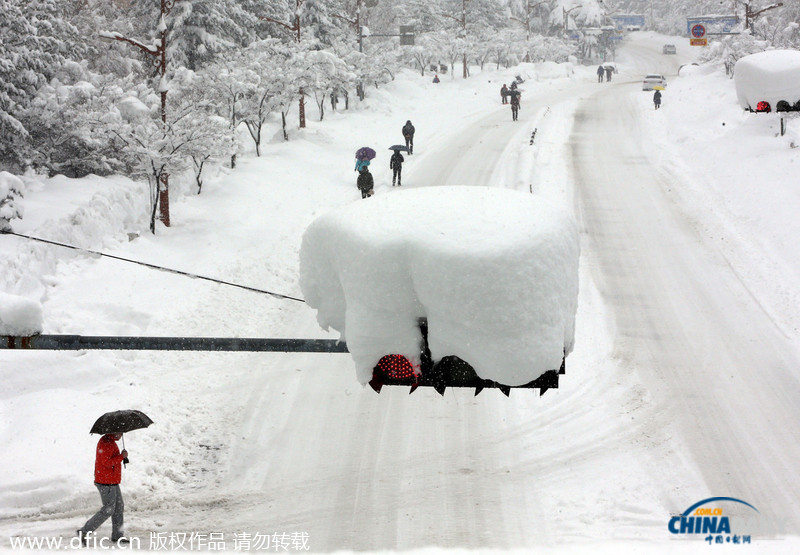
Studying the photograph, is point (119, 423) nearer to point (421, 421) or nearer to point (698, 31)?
point (421, 421)

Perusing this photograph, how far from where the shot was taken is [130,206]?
19781 mm

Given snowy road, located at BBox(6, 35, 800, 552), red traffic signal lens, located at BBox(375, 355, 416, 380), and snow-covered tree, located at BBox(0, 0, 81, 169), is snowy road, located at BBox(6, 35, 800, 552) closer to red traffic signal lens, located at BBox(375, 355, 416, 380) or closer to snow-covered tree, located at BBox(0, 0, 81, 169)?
snow-covered tree, located at BBox(0, 0, 81, 169)

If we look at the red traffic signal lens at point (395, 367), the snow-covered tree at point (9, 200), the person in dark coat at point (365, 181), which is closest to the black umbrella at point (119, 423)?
the red traffic signal lens at point (395, 367)

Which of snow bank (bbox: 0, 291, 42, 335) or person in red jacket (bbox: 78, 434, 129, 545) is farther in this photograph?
person in red jacket (bbox: 78, 434, 129, 545)

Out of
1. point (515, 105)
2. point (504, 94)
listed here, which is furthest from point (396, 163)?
point (504, 94)

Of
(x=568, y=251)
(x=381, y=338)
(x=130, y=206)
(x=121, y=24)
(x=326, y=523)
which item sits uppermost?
(x=121, y=24)

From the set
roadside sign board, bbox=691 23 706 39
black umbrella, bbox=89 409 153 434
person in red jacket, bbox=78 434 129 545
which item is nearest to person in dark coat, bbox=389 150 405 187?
black umbrella, bbox=89 409 153 434

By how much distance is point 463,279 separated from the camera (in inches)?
194

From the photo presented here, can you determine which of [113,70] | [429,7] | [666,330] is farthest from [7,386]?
[429,7]

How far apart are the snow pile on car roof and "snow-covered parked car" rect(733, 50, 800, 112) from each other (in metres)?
19.2

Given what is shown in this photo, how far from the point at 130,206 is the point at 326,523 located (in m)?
12.8

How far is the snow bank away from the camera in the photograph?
675 centimetres

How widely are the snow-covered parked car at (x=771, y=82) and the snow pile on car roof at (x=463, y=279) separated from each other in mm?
19172

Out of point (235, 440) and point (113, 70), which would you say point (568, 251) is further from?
point (113, 70)
